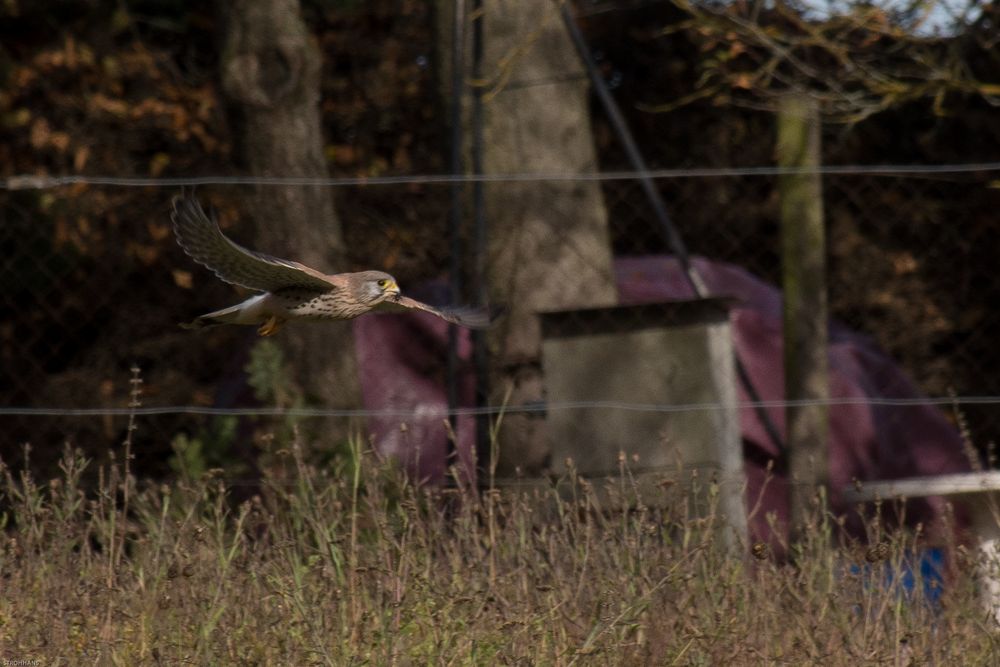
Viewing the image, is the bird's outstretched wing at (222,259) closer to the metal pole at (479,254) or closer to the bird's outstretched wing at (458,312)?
the bird's outstretched wing at (458,312)

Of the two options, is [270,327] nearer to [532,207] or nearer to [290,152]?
[532,207]

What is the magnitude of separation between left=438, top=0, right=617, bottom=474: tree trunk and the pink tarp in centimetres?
23

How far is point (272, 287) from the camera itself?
253 cm

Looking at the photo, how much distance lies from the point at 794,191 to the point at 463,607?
7.51 ft

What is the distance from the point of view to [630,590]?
2.88 metres

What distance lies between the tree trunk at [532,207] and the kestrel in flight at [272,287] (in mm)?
2680

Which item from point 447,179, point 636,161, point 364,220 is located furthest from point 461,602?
point 364,220

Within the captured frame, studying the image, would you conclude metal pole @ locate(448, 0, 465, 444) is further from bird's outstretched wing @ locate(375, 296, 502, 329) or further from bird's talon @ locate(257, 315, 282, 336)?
bird's talon @ locate(257, 315, 282, 336)

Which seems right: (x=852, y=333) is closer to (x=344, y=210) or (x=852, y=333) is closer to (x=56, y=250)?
(x=344, y=210)

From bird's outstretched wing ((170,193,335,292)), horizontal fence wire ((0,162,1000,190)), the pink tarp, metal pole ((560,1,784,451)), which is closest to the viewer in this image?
bird's outstretched wing ((170,193,335,292))

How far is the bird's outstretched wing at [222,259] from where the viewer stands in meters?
2.43

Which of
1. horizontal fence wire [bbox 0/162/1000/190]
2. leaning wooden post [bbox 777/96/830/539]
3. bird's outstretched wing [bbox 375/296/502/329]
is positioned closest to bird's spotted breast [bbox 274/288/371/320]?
bird's outstretched wing [bbox 375/296/502/329]

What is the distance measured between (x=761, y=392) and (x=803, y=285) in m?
0.83

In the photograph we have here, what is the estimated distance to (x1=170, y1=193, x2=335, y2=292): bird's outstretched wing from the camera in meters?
2.43
